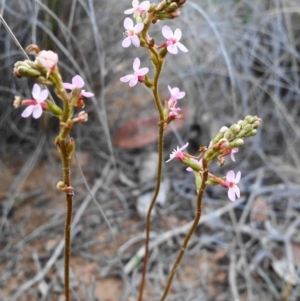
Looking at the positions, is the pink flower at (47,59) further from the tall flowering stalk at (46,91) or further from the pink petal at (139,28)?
the pink petal at (139,28)

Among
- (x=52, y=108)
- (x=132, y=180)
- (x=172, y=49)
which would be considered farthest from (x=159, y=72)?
(x=132, y=180)

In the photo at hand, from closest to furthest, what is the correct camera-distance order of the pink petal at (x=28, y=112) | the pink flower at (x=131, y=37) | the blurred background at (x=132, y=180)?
the pink petal at (x=28, y=112)
the pink flower at (x=131, y=37)
the blurred background at (x=132, y=180)

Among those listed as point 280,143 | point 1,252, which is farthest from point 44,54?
point 280,143

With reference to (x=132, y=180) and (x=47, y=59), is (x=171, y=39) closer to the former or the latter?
(x=47, y=59)

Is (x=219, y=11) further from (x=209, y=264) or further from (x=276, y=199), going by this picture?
(x=209, y=264)

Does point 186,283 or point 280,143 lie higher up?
point 280,143

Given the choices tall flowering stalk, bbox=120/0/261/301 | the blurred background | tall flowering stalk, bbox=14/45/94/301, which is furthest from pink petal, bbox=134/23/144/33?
the blurred background

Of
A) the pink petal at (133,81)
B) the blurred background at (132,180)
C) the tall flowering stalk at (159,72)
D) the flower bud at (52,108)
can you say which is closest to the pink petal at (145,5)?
the tall flowering stalk at (159,72)

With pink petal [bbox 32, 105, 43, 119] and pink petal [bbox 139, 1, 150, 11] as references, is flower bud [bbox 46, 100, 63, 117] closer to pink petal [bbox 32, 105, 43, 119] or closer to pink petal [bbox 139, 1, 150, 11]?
pink petal [bbox 32, 105, 43, 119]
